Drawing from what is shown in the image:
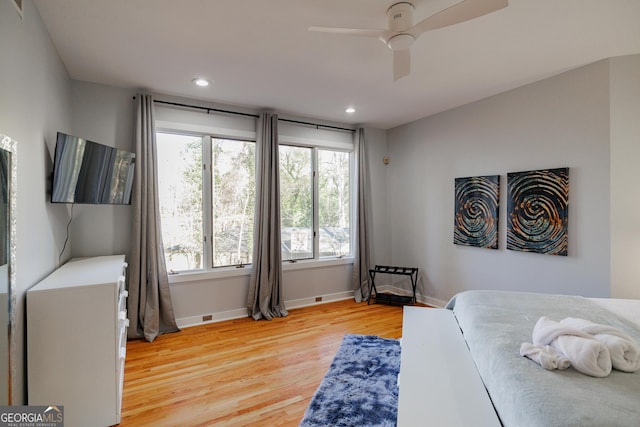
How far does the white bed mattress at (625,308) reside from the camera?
1670mm

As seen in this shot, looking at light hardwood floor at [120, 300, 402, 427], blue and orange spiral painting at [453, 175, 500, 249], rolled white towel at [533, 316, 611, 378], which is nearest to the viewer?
rolled white towel at [533, 316, 611, 378]

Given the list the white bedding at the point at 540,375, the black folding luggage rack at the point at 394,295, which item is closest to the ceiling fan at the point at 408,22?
the white bedding at the point at 540,375

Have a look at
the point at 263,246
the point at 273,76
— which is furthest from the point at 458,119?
the point at 263,246

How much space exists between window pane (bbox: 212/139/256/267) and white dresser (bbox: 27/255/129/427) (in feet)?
5.78

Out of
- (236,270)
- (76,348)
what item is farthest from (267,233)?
(76,348)

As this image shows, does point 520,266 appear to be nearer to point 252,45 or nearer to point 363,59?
point 363,59

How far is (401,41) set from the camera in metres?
1.84

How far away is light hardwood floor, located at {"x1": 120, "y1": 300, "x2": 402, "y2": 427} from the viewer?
1927mm

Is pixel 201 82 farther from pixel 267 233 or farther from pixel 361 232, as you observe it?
pixel 361 232

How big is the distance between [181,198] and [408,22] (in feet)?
9.46

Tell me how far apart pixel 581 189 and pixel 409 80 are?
186 cm

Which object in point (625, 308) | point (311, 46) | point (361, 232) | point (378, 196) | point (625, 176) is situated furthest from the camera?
point (378, 196)

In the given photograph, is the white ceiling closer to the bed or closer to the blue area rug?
the bed

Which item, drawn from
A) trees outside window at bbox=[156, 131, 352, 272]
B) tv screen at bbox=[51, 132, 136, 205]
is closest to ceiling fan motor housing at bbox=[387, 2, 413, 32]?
tv screen at bbox=[51, 132, 136, 205]
